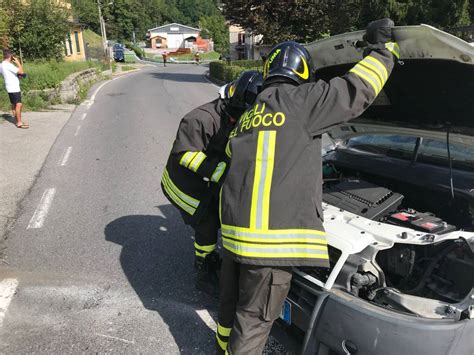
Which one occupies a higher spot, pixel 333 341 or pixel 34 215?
pixel 333 341

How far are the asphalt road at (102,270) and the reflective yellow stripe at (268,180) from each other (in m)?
0.87

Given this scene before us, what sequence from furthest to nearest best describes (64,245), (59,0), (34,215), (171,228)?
(59,0)
(34,215)
(171,228)
(64,245)

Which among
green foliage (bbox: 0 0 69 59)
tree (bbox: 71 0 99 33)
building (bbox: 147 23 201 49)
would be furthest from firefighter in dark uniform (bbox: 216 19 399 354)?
building (bbox: 147 23 201 49)

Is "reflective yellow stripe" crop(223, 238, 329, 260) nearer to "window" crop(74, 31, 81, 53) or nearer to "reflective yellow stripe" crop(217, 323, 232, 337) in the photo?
"reflective yellow stripe" crop(217, 323, 232, 337)

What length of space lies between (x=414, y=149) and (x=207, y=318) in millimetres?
2217

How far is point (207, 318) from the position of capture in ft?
10.3

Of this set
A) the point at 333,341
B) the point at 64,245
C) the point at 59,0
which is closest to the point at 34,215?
the point at 64,245

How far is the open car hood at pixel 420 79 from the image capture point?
2193 mm

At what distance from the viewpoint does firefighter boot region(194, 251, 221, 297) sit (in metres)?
3.35

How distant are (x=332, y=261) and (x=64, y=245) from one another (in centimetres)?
311

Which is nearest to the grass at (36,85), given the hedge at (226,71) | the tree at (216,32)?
the hedge at (226,71)

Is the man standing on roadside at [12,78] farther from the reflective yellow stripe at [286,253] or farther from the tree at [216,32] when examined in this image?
the tree at [216,32]

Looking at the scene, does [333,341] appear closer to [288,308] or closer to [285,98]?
[288,308]

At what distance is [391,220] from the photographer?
256 cm
